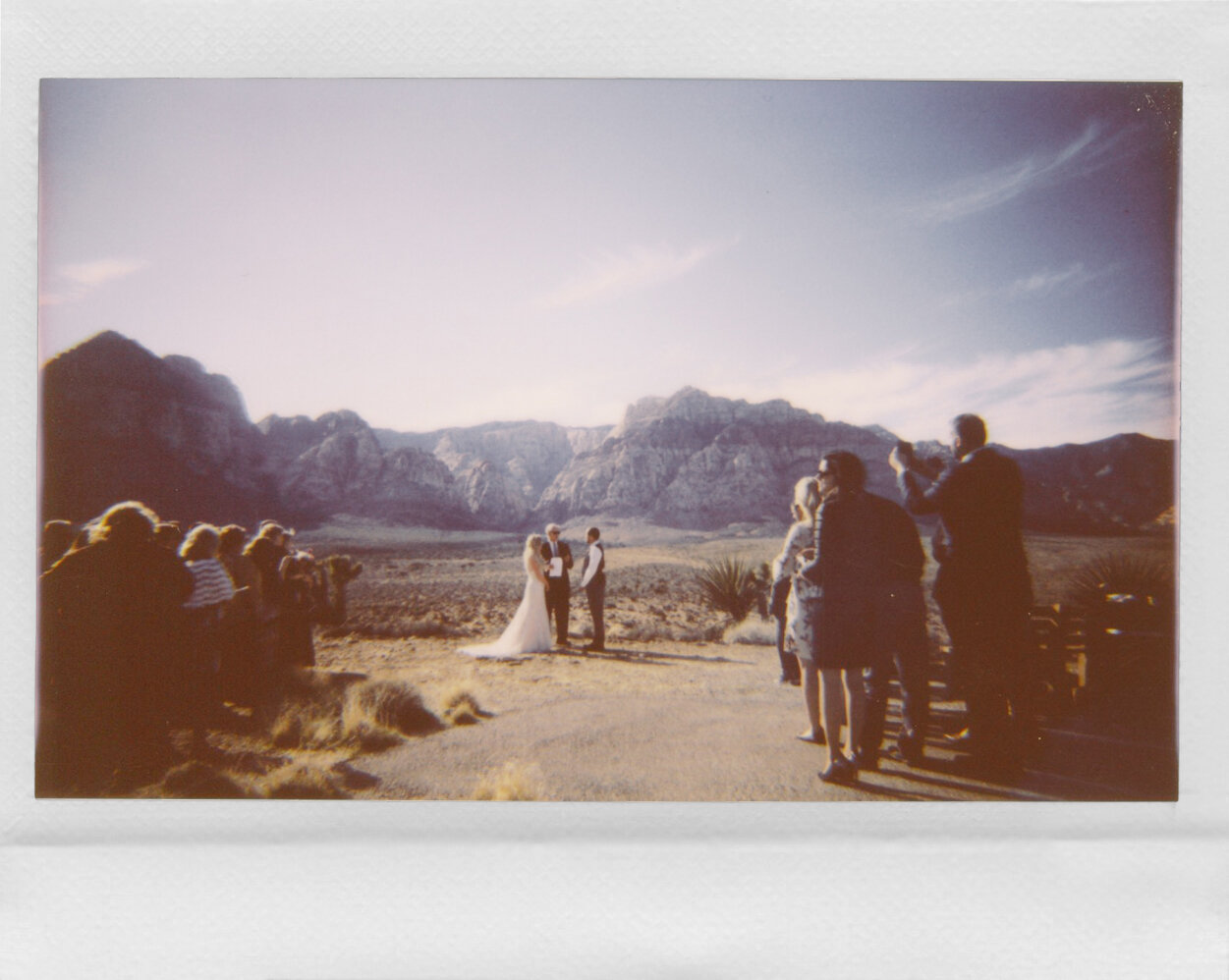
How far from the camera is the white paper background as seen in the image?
140 inches

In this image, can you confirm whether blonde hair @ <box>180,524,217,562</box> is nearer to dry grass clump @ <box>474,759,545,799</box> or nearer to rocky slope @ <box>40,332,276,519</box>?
rocky slope @ <box>40,332,276,519</box>

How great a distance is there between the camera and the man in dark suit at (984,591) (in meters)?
3.39

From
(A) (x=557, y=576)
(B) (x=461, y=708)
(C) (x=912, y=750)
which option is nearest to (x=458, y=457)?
(A) (x=557, y=576)

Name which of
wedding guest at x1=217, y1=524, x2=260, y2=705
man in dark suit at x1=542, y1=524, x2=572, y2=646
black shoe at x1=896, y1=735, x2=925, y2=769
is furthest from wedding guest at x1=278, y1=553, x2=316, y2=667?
black shoe at x1=896, y1=735, x2=925, y2=769

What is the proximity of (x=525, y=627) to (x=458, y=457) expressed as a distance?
0.83m

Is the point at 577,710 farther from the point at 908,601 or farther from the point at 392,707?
the point at 908,601

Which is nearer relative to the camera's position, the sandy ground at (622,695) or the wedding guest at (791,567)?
the wedding guest at (791,567)

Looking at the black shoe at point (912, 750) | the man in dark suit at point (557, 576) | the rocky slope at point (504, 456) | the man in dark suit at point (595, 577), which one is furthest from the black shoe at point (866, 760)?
the rocky slope at point (504, 456)

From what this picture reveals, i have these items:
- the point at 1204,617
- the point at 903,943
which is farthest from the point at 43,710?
the point at 1204,617

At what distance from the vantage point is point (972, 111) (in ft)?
12.2

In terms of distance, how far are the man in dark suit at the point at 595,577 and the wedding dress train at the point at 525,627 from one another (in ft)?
0.66

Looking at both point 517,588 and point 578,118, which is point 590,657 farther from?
point 578,118

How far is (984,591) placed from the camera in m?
3.44

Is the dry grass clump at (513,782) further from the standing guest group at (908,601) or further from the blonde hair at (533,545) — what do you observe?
the standing guest group at (908,601)
